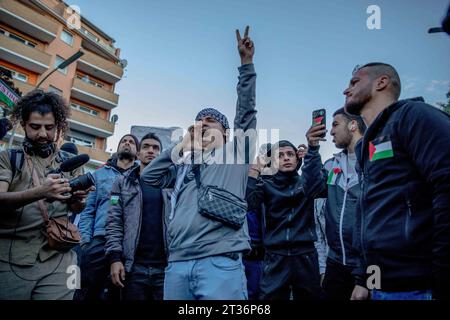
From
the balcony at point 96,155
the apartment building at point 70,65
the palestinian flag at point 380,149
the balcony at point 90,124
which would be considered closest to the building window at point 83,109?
the apartment building at point 70,65

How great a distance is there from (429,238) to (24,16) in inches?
1269

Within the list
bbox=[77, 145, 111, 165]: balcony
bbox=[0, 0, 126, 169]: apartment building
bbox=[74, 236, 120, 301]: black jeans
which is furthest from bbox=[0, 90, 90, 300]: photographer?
bbox=[77, 145, 111, 165]: balcony

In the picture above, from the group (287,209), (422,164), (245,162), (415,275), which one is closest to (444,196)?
(422,164)

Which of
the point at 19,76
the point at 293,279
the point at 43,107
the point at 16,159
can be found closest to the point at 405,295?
the point at 293,279

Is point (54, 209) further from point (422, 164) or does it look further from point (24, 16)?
point (24, 16)

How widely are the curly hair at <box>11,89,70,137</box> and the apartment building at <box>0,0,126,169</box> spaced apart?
897 inches

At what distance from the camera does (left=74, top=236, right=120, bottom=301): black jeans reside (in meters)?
3.84

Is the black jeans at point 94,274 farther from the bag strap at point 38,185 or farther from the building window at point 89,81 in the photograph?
the building window at point 89,81

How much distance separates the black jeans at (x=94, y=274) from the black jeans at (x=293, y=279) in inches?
82.8

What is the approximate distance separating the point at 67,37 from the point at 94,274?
33.2 metres

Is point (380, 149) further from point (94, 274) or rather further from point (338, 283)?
point (94, 274)

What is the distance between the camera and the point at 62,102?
9.88 ft

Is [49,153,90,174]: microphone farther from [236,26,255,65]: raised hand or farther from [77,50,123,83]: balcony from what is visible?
[77,50,123,83]: balcony

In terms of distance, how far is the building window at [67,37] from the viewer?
96.9 feet
